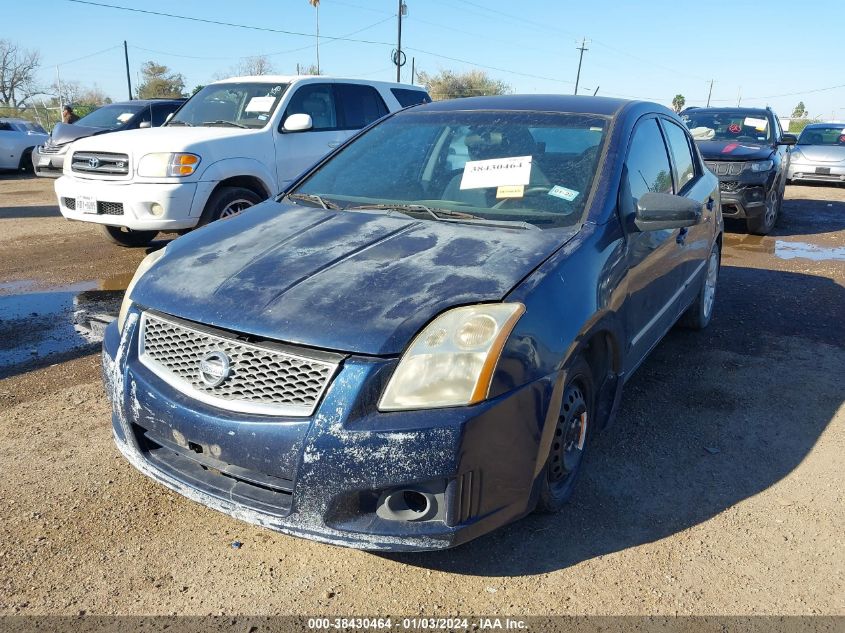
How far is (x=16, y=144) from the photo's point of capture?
647 inches

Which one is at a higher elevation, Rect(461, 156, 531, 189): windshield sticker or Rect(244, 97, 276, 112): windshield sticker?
Rect(244, 97, 276, 112): windshield sticker

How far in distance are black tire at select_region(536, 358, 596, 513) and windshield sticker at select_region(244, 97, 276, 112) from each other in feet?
19.1

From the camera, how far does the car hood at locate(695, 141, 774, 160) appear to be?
8906 mm

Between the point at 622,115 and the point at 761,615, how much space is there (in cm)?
235

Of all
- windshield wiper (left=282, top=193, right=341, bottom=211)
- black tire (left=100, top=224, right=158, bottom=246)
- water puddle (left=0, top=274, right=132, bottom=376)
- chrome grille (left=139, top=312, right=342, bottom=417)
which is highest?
windshield wiper (left=282, top=193, right=341, bottom=211)

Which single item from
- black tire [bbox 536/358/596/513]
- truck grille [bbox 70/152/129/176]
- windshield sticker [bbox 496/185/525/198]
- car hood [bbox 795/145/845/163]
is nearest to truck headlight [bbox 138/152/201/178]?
truck grille [bbox 70/152/129/176]

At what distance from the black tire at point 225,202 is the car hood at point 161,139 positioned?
49 centimetres

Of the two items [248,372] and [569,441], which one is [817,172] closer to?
[569,441]

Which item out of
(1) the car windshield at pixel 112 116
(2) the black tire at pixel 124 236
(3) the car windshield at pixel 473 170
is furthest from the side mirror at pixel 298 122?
(1) the car windshield at pixel 112 116

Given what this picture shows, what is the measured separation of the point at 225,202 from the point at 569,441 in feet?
16.5

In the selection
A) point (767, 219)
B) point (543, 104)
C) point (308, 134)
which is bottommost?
point (767, 219)

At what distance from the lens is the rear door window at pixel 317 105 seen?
7719 millimetres

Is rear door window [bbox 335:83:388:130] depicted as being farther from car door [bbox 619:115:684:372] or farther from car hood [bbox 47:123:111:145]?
car hood [bbox 47:123:111:145]

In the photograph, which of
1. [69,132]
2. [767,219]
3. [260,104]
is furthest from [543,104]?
[69,132]
